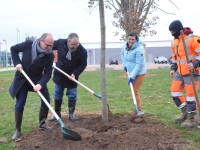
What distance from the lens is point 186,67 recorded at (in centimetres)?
545

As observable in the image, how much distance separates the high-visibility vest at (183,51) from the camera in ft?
17.4

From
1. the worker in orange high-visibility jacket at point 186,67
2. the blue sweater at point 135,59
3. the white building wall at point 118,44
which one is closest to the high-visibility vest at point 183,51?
the worker in orange high-visibility jacket at point 186,67

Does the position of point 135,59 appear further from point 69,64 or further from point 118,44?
point 118,44

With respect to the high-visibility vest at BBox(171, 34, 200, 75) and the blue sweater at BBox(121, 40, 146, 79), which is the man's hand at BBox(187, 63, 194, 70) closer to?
the high-visibility vest at BBox(171, 34, 200, 75)

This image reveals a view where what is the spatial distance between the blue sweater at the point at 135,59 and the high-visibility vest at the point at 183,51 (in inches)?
25.9

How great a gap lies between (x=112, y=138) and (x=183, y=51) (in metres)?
2.14

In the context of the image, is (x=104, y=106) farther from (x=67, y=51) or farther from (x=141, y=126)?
(x=67, y=51)

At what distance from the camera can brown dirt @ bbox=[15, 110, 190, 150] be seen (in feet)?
14.7

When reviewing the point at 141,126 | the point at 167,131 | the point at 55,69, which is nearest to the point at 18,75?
the point at 55,69

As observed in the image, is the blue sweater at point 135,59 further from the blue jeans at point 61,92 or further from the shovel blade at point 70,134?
the shovel blade at point 70,134

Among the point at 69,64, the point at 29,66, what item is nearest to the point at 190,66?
the point at 69,64

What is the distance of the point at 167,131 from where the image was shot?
5.20 m

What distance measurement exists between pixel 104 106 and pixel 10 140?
1.75 m

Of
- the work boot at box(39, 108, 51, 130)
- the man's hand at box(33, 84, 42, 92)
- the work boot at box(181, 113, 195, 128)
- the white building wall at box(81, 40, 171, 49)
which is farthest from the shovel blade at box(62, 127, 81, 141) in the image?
the white building wall at box(81, 40, 171, 49)
